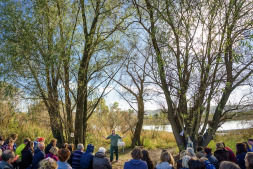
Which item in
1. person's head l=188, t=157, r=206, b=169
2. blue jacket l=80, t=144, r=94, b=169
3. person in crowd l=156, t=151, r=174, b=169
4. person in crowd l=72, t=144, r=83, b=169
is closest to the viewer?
person's head l=188, t=157, r=206, b=169

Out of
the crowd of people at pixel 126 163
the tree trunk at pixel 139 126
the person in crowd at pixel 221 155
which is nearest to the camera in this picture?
the crowd of people at pixel 126 163

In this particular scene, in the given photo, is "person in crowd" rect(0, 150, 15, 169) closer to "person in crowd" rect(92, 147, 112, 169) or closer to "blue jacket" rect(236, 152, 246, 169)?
"person in crowd" rect(92, 147, 112, 169)

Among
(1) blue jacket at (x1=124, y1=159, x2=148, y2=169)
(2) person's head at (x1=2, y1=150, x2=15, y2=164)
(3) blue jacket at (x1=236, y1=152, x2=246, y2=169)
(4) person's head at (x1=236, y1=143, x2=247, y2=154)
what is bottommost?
(3) blue jacket at (x1=236, y1=152, x2=246, y2=169)

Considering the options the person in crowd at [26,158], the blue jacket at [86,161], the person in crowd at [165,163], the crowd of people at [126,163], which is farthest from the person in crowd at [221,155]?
the person in crowd at [26,158]

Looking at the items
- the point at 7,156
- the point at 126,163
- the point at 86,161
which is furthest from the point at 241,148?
the point at 7,156

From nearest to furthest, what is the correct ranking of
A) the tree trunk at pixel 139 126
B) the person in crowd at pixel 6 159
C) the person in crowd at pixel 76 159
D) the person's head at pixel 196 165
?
the person's head at pixel 196 165, the person in crowd at pixel 6 159, the person in crowd at pixel 76 159, the tree trunk at pixel 139 126

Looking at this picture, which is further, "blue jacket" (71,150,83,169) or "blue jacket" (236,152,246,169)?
"blue jacket" (71,150,83,169)

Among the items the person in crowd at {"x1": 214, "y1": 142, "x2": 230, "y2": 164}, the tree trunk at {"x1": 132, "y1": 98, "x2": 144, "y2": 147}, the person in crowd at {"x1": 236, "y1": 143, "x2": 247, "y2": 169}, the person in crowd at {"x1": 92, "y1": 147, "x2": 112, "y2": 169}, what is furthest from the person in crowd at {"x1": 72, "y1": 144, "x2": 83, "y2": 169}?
the tree trunk at {"x1": 132, "y1": 98, "x2": 144, "y2": 147}

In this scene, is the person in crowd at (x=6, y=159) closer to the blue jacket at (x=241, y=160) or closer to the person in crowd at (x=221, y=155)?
the person in crowd at (x=221, y=155)

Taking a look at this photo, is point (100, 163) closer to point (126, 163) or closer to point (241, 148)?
point (126, 163)

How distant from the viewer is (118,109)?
16609mm

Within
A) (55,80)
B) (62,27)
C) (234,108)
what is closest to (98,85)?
(55,80)

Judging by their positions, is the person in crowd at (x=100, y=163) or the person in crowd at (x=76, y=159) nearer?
the person in crowd at (x=100, y=163)

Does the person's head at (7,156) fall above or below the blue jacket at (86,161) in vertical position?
above
